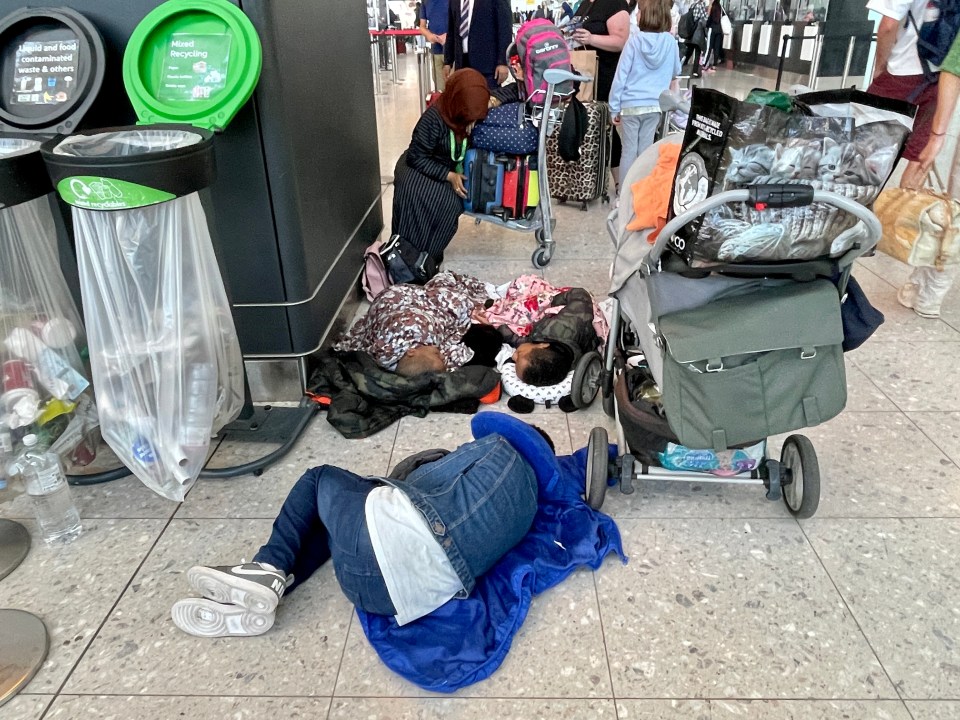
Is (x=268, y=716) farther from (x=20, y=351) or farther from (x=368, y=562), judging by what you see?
(x=20, y=351)

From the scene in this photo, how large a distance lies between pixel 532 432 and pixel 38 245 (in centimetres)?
153

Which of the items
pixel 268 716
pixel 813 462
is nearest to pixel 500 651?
pixel 268 716

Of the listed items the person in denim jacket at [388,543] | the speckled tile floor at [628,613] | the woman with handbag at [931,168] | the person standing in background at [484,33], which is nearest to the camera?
the speckled tile floor at [628,613]

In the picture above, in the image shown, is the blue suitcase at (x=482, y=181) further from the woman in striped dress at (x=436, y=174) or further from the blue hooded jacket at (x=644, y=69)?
the blue hooded jacket at (x=644, y=69)

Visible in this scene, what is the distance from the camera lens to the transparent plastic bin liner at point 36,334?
2000 millimetres

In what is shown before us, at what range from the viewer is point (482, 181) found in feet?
13.1

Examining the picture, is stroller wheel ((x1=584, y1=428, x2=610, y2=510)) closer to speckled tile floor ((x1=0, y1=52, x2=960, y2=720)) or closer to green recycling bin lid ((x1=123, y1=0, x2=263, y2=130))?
speckled tile floor ((x1=0, y1=52, x2=960, y2=720))

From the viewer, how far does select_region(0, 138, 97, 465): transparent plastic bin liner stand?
200 centimetres

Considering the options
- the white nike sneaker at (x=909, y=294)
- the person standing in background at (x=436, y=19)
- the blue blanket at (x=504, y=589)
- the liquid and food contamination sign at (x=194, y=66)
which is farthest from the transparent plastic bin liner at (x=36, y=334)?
the person standing in background at (x=436, y=19)

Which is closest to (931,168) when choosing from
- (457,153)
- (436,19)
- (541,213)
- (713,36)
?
(541,213)

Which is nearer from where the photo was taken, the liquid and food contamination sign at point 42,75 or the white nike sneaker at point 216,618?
the white nike sneaker at point 216,618

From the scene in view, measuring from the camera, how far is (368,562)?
1.67m

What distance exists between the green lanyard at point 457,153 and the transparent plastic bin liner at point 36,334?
222 centimetres

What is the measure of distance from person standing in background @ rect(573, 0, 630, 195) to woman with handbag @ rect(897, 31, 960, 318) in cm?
200
